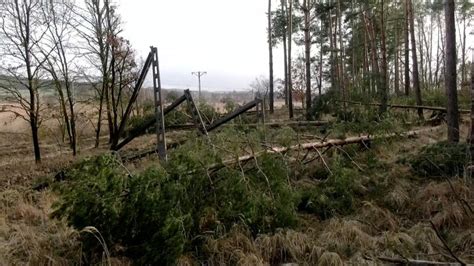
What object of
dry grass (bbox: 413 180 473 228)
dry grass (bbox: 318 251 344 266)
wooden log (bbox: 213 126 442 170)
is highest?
wooden log (bbox: 213 126 442 170)

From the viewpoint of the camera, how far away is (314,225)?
221 inches

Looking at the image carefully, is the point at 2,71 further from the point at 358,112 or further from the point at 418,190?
the point at 418,190

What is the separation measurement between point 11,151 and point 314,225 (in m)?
17.9

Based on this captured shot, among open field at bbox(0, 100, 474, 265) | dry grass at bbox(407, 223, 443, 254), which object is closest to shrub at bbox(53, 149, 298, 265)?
open field at bbox(0, 100, 474, 265)

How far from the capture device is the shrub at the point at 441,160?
6.48 meters

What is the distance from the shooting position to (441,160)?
264 inches

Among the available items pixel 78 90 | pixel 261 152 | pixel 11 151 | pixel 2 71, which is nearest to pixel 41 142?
pixel 11 151

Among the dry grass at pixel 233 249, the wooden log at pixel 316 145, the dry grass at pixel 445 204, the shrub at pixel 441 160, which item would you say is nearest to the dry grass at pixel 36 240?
the dry grass at pixel 233 249

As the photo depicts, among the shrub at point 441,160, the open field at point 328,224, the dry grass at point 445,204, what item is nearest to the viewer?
the open field at point 328,224

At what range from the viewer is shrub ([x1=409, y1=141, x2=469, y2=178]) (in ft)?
21.3

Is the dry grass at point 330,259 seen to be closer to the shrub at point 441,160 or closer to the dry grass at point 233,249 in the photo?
the dry grass at point 233,249

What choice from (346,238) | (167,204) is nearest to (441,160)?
(346,238)

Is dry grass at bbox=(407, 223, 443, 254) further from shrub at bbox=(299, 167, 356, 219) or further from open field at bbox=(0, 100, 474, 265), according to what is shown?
shrub at bbox=(299, 167, 356, 219)

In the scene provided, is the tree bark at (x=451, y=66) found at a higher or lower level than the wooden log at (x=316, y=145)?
higher
